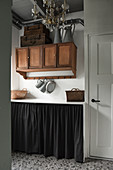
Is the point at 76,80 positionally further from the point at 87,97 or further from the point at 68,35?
the point at 68,35

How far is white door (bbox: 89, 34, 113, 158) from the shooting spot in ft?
7.75

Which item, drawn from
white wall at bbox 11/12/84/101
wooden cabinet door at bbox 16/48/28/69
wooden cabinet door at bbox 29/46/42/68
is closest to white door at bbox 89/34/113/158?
white wall at bbox 11/12/84/101

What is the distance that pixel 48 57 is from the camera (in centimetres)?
282

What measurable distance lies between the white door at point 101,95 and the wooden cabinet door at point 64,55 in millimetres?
424

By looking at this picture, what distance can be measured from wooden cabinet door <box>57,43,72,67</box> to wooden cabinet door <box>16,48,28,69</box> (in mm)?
729

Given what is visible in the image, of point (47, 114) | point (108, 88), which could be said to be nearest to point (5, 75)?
point (47, 114)

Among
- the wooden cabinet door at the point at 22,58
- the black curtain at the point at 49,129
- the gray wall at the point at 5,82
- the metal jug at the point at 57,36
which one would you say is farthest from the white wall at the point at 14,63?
the gray wall at the point at 5,82

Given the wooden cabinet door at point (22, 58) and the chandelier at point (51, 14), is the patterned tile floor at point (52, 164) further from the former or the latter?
the chandelier at point (51, 14)

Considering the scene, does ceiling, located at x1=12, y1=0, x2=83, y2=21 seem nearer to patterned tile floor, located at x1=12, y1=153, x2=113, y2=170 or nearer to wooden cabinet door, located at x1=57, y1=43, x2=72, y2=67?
wooden cabinet door, located at x1=57, y1=43, x2=72, y2=67

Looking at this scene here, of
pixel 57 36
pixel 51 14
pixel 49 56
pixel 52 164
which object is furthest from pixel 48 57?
pixel 52 164

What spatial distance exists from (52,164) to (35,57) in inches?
78.2

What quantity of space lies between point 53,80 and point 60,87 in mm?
226

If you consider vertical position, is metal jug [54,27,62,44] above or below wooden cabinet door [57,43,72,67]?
above

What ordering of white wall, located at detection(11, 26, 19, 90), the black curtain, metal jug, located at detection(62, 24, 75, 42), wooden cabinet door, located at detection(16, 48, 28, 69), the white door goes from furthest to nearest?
white wall, located at detection(11, 26, 19, 90), wooden cabinet door, located at detection(16, 48, 28, 69), metal jug, located at detection(62, 24, 75, 42), the white door, the black curtain
